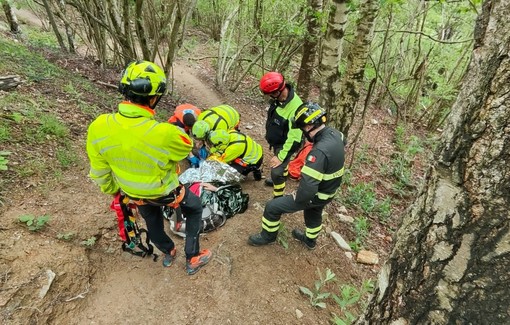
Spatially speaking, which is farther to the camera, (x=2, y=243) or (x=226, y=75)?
(x=226, y=75)

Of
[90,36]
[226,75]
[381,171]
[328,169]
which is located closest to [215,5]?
[226,75]

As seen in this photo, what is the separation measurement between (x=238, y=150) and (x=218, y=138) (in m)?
0.45

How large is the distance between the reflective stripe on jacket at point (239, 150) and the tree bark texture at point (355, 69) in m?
1.54

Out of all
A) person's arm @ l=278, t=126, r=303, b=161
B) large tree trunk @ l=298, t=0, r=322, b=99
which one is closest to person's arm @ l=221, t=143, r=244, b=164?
person's arm @ l=278, t=126, r=303, b=161

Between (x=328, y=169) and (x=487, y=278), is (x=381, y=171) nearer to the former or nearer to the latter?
(x=328, y=169)

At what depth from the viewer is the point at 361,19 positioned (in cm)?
490

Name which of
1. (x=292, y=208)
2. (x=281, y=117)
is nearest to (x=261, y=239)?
(x=292, y=208)

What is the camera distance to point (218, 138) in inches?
197

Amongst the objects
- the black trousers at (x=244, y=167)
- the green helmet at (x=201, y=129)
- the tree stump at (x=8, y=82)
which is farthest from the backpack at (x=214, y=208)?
the tree stump at (x=8, y=82)

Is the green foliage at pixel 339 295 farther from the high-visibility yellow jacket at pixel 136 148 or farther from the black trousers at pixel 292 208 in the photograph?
the high-visibility yellow jacket at pixel 136 148

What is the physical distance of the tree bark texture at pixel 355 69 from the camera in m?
4.85

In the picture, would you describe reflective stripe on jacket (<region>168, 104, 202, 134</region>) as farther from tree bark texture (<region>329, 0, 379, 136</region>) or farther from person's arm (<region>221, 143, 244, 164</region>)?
tree bark texture (<region>329, 0, 379, 136</region>)

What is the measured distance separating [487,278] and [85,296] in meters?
3.49

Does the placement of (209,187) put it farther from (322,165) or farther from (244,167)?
(322,165)
